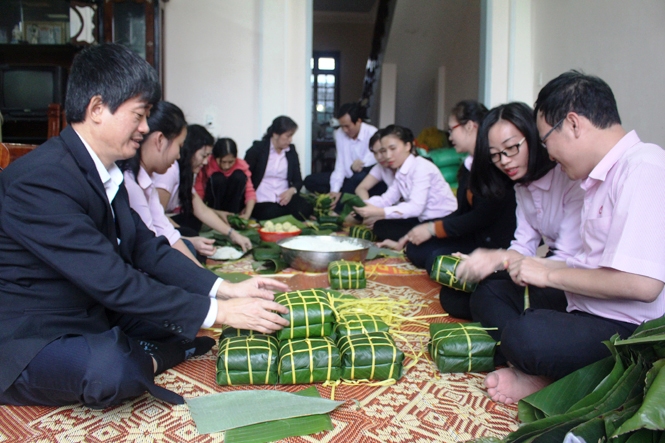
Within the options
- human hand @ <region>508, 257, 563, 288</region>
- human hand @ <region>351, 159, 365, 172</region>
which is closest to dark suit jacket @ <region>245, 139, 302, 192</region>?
human hand @ <region>351, 159, 365, 172</region>

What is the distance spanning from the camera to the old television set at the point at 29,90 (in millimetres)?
6387

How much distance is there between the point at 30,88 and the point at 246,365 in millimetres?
6426

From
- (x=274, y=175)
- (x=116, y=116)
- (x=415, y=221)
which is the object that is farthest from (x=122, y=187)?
(x=274, y=175)

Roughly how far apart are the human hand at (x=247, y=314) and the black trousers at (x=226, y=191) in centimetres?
375

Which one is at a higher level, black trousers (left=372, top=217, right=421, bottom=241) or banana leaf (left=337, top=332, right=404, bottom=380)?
black trousers (left=372, top=217, right=421, bottom=241)

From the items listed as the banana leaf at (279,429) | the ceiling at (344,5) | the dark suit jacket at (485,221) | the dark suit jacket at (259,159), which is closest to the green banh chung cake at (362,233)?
the dark suit jacket at (485,221)

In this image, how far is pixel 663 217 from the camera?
131cm

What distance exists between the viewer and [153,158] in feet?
8.07

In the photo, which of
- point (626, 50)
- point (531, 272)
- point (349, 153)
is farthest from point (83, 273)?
point (349, 153)

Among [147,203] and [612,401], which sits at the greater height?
[147,203]

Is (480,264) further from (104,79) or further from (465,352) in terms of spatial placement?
(104,79)

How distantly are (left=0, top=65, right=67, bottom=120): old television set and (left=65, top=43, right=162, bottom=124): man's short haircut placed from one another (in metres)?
5.75

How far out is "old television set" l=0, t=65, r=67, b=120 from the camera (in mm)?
6387

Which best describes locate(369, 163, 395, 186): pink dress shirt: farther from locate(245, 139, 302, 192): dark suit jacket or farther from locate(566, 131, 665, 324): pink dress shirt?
locate(566, 131, 665, 324): pink dress shirt
